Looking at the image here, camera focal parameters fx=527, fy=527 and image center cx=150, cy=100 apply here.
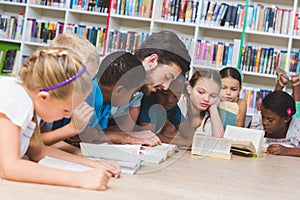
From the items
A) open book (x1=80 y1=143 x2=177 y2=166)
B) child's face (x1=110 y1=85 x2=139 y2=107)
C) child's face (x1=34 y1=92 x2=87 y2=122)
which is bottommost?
open book (x1=80 y1=143 x2=177 y2=166)

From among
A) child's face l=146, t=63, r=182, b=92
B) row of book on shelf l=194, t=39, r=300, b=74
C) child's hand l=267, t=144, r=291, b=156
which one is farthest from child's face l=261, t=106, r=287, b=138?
row of book on shelf l=194, t=39, r=300, b=74

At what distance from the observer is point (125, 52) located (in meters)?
1.78

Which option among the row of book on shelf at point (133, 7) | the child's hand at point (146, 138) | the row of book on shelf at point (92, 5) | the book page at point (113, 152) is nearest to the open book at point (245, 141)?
the child's hand at point (146, 138)

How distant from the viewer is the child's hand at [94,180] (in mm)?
1188

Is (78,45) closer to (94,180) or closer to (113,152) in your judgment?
(113,152)

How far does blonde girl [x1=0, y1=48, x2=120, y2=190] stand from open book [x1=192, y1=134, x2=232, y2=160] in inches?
35.1

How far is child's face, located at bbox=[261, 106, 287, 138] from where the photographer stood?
2.87 m

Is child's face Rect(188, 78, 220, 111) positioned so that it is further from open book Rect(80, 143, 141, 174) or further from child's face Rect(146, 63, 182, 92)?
open book Rect(80, 143, 141, 174)

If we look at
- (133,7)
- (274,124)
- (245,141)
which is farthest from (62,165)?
(133,7)

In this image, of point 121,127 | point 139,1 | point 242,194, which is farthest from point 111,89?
point 139,1

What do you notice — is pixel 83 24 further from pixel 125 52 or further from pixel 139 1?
pixel 125 52

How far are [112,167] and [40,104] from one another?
0.28 meters

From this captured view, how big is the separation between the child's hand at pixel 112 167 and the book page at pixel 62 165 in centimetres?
6

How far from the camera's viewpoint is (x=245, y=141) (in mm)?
2295
